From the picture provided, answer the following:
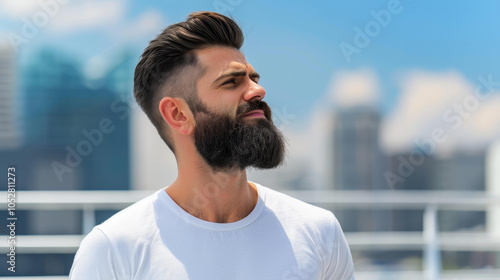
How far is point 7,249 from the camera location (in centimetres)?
354

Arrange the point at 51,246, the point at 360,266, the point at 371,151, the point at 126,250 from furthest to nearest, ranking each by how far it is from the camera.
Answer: the point at 371,151
the point at 360,266
the point at 51,246
the point at 126,250

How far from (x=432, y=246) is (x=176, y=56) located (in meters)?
3.00

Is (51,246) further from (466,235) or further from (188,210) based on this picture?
(466,235)

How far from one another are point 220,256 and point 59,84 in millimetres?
21206

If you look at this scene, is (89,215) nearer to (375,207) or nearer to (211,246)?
(375,207)

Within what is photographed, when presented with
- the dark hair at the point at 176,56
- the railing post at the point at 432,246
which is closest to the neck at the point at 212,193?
the dark hair at the point at 176,56

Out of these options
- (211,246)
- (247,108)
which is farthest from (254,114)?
(211,246)

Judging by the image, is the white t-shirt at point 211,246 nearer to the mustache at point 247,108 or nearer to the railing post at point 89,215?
the mustache at point 247,108

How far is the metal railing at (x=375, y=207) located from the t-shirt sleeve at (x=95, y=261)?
2.34 metres

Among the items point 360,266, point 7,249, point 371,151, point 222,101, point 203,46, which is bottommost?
point 371,151

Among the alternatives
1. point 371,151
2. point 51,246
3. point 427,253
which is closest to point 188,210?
point 51,246

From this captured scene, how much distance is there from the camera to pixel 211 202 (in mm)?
1223
